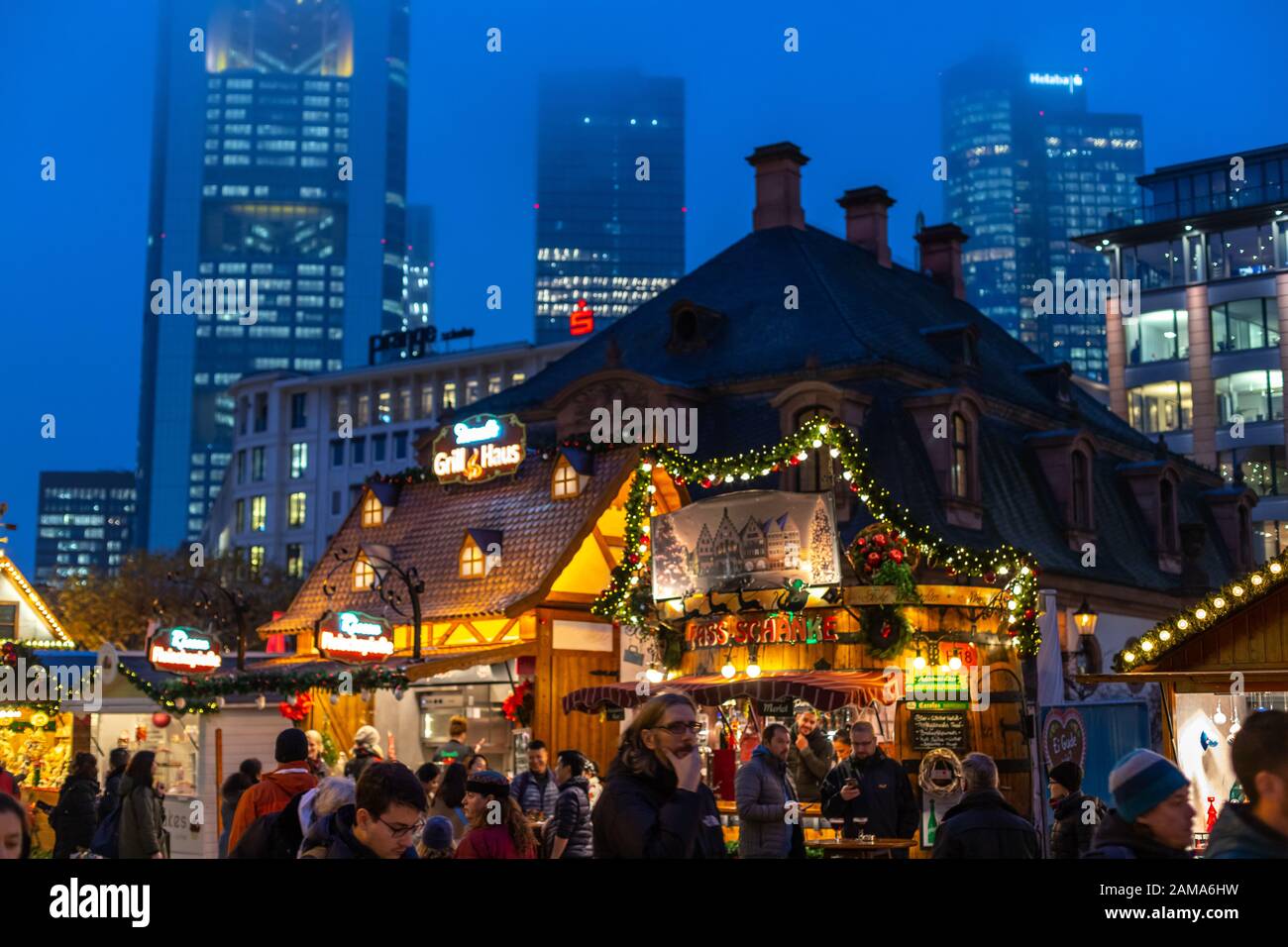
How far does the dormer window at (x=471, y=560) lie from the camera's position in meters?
29.7

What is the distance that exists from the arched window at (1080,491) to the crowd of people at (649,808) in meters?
14.4

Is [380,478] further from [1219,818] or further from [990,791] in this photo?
[1219,818]

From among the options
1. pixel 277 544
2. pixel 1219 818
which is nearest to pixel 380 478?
pixel 1219 818

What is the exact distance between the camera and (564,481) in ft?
97.1

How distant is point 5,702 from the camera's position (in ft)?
100

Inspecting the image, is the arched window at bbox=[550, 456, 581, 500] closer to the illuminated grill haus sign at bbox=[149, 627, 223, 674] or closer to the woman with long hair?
the illuminated grill haus sign at bbox=[149, 627, 223, 674]

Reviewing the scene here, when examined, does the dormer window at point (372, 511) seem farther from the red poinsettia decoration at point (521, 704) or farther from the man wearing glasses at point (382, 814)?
the man wearing glasses at point (382, 814)

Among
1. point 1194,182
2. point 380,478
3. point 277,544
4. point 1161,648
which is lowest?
point 1161,648

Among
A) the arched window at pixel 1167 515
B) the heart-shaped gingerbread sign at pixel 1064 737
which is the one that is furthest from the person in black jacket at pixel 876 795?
the arched window at pixel 1167 515

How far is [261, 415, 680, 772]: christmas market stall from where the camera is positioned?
27.8m

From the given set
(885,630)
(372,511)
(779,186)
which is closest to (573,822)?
(885,630)

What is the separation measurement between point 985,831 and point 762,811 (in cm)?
376

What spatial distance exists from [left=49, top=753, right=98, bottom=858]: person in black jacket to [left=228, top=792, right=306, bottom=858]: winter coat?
9014 mm
